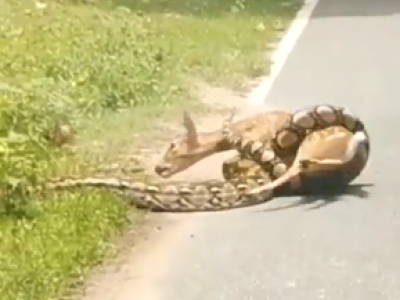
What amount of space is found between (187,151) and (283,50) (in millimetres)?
4603

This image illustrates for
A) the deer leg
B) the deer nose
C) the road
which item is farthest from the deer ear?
the road

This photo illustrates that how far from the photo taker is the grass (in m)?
6.12

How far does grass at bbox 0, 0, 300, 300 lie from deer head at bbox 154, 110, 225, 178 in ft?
1.68

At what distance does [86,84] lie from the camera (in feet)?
31.3

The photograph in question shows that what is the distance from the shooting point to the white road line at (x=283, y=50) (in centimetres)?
1004

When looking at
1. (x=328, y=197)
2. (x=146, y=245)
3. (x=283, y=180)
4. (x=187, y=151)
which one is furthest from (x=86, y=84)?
(x=146, y=245)

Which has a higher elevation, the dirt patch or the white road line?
the white road line

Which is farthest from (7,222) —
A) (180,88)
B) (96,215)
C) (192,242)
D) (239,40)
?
(239,40)

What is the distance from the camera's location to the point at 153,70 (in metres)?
10.3

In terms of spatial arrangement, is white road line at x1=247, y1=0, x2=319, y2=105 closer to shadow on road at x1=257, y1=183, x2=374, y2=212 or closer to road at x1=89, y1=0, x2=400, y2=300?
road at x1=89, y1=0, x2=400, y2=300

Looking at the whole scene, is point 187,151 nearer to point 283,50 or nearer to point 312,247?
point 312,247

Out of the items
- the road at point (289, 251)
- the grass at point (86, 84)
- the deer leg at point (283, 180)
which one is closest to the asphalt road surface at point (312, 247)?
the road at point (289, 251)

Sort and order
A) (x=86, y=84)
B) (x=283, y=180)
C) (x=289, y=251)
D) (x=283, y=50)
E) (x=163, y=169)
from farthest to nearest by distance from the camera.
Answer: (x=283, y=50)
(x=86, y=84)
(x=163, y=169)
(x=283, y=180)
(x=289, y=251)

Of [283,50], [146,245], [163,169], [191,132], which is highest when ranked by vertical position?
[191,132]
